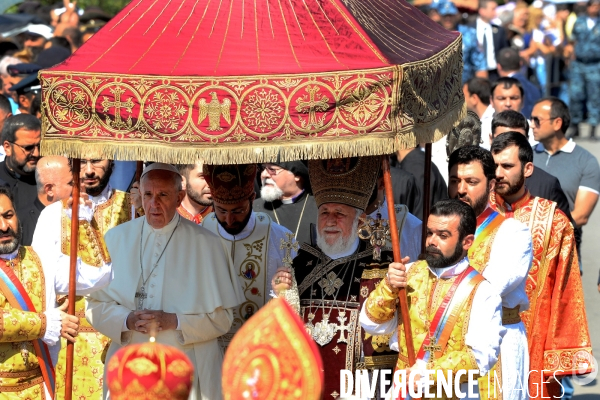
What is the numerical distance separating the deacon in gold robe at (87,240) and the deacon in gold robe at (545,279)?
239cm

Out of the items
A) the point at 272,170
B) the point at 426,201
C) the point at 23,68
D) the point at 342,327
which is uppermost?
the point at 23,68

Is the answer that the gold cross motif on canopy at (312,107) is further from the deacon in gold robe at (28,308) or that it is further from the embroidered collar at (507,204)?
the embroidered collar at (507,204)

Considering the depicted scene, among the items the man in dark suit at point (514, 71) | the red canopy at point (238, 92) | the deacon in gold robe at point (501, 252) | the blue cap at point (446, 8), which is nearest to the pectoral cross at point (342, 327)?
the deacon in gold robe at point (501, 252)

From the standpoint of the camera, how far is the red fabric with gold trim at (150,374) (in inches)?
124

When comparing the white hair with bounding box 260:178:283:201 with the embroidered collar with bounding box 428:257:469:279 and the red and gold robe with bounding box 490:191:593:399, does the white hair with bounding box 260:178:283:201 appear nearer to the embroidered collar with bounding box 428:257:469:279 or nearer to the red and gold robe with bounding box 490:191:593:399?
the red and gold robe with bounding box 490:191:593:399

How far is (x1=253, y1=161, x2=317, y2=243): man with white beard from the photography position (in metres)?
7.68

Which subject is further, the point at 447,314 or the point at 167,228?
the point at 167,228

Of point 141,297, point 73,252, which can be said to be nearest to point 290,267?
point 141,297

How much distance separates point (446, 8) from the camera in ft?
57.3

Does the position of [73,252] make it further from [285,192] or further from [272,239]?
[285,192]

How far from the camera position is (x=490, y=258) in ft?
Answer: 19.7

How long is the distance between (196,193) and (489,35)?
1013 centimetres

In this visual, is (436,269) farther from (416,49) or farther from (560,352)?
(560,352)

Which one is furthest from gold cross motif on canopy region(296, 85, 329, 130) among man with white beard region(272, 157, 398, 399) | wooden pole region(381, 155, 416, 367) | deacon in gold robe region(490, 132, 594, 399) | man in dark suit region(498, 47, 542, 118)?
man in dark suit region(498, 47, 542, 118)
